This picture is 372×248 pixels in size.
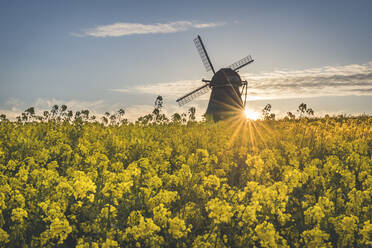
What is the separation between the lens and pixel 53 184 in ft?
17.7

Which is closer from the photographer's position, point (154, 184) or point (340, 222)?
point (340, 222)

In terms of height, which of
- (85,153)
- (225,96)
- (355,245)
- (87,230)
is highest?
(225,96)

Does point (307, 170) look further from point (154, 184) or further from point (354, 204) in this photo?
point (154, 184)

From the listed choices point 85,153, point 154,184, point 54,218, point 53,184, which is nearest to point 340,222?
point 154,184

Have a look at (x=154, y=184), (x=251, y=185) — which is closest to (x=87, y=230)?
(x=154, y=184)

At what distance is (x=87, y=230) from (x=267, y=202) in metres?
2.62

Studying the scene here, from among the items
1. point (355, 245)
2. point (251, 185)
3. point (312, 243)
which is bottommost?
point (355, 245)

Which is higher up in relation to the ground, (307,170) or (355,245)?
(307,170)

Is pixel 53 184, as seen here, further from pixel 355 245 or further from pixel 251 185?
pixel 355 245

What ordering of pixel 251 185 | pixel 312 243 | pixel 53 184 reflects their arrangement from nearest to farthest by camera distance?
pixel 312 243 → pixel 251 185 → pixel 53 184

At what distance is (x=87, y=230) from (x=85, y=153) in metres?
3.32

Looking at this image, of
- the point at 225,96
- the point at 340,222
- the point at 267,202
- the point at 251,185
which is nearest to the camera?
the point at 340,222

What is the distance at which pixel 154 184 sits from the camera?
5082 mm

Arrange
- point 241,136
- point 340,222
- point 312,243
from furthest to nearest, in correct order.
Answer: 1. point 241,136
2. point 340,222
3. point 312,243
